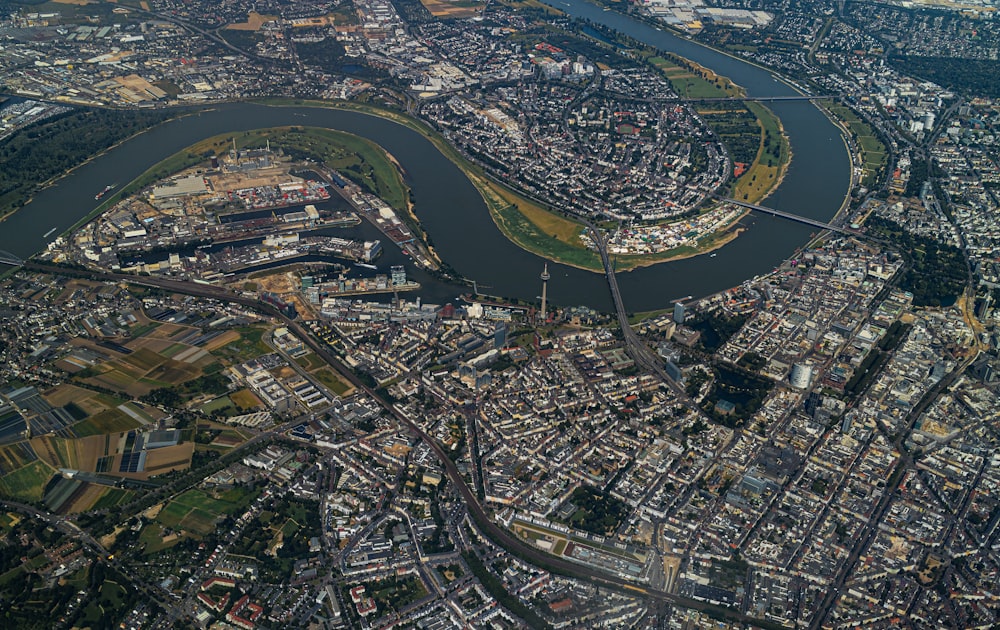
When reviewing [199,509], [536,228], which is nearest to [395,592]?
[199,509]

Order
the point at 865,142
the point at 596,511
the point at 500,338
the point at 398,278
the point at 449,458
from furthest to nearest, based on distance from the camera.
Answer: the point at 865,142 → the point at 398,278 → the point at 500,338 → the point at 449,458 → the point at 596,511

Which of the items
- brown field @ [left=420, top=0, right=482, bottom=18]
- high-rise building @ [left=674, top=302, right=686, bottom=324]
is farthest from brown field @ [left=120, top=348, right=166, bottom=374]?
brown field @ [left=420, top=0, right=482, bottom=18]

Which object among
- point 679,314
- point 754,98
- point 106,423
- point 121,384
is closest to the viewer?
point 106,423

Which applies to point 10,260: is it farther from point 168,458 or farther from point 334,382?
point 334,382

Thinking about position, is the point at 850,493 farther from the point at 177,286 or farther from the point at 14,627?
the point at 177,286

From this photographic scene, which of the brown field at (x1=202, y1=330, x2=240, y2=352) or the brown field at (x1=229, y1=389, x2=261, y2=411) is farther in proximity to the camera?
the brown field at (x1=202, y1=330, x2=240, y2=352)

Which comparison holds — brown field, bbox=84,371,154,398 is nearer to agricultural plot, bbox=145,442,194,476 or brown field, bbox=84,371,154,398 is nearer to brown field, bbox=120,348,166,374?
brown field, bbox=120,348,166,374

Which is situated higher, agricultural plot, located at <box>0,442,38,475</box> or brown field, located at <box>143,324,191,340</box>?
brown field, located at <box>143,324,191,340</box>

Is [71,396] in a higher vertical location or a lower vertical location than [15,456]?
higher
